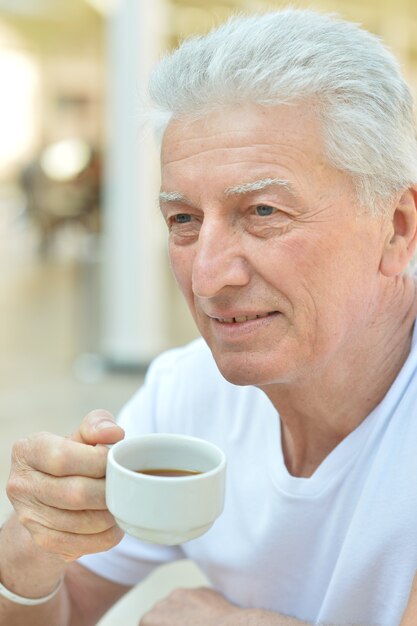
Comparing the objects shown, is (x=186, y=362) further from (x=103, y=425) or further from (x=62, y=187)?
(x=62, y=187)

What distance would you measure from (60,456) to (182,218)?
0.45m

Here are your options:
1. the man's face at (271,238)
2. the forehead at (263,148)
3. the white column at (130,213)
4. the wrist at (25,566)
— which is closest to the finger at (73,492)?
the wrist at (25,566)

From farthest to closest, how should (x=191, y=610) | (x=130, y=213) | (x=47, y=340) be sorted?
(x=47, y=340) → (x=130, y=213) → (x=191, y=610)

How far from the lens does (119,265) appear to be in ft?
18.9

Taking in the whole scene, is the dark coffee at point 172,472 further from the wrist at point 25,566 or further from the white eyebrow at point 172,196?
the white eyebrow at point 172,196

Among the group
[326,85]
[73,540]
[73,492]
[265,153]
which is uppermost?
[326,85]

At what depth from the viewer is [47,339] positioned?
6.50 meters

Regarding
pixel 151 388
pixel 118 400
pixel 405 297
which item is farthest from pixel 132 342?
pixel 405 297

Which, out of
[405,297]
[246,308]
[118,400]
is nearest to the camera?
[246,308]

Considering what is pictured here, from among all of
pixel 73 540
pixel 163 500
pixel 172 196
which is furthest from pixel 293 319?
pixel 73 540

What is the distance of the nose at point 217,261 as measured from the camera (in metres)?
1.28

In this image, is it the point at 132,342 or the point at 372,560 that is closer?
the point at 372,560

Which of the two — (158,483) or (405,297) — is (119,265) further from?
(158,483)

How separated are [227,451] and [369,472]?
0.33 meters
